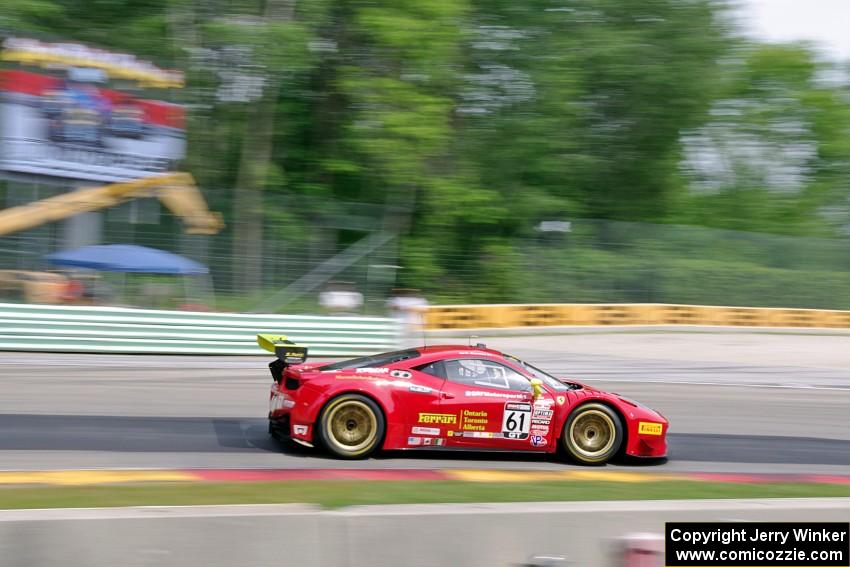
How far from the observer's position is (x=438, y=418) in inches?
363

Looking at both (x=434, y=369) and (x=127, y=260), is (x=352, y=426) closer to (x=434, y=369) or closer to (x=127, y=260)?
(x=434, y=369)

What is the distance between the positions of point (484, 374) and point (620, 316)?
17.2m

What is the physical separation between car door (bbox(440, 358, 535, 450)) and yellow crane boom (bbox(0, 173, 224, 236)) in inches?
482

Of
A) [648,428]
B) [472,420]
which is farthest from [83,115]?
[648,428]

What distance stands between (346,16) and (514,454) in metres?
21.5

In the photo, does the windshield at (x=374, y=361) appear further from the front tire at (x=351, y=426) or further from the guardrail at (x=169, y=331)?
the guardrail at (x=169, y=331)

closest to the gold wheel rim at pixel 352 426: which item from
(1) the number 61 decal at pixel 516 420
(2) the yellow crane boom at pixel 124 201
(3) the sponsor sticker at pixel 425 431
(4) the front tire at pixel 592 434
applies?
(3) the sponsor sticker at pixel 425 431

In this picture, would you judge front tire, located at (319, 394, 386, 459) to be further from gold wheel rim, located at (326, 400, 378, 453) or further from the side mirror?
the side mirror

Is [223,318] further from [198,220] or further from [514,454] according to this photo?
[514,454]

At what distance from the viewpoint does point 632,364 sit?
782 inches
